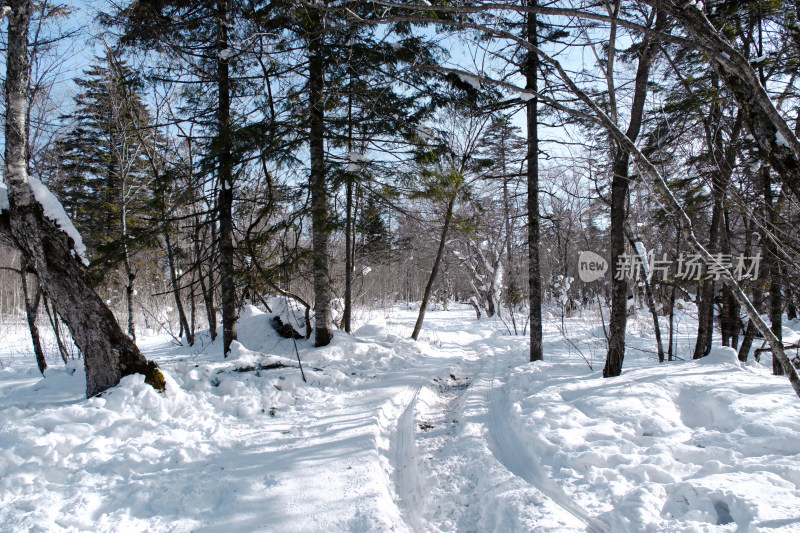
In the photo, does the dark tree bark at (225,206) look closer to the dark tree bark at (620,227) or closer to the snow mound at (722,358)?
the dark tree bark at (620,227)

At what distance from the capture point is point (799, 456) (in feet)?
10.0

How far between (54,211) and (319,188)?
3.60 m

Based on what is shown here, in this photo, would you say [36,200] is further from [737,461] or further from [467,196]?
[737,461]

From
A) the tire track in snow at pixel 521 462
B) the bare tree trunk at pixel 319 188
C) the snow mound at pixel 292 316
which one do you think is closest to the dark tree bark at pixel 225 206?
the snow mound at pixel 292 316

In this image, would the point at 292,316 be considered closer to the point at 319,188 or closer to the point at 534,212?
the point at 319,188

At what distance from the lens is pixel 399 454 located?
4133mm

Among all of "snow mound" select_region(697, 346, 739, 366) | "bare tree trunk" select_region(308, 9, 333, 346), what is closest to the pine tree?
"bare tree trunk" select_region(308, 9, 333, 346)

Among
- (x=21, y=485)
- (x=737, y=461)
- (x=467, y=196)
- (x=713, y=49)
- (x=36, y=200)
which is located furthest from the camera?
(x=467, y=196)

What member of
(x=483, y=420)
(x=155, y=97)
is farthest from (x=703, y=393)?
(x=155, y=97)

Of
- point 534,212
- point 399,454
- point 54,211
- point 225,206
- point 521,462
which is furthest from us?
point 534,212

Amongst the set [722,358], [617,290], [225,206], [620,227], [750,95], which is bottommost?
[722,358]

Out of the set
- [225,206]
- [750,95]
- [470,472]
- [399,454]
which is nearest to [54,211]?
[225,206]

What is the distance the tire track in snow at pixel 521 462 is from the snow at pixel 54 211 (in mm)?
5528

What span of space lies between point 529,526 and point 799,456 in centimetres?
242
